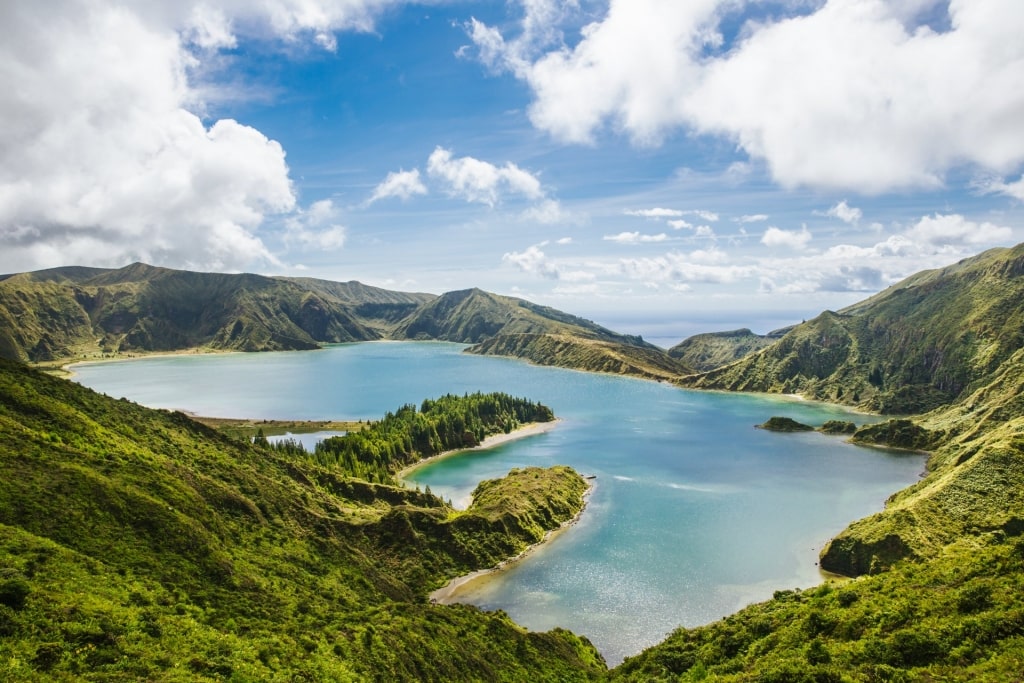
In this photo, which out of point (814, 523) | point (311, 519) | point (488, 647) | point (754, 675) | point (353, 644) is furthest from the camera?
point (814, 523)

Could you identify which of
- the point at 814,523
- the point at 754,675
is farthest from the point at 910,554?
the point at 754,675

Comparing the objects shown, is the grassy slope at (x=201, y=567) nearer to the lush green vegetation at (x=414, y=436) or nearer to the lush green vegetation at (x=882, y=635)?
the lush green vegetation at (x=882, y=635)

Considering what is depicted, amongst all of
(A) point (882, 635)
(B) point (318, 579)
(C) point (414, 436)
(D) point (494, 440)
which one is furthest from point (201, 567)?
(D) point (494, 440)

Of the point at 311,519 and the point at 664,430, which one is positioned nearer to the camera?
the point at 311,519

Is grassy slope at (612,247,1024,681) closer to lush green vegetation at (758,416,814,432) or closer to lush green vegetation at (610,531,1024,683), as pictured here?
lush green vegetation at (610,531,1024,683)

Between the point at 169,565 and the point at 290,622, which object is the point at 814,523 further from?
the point at 169,565

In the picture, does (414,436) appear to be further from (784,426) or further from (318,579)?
(784,426)
